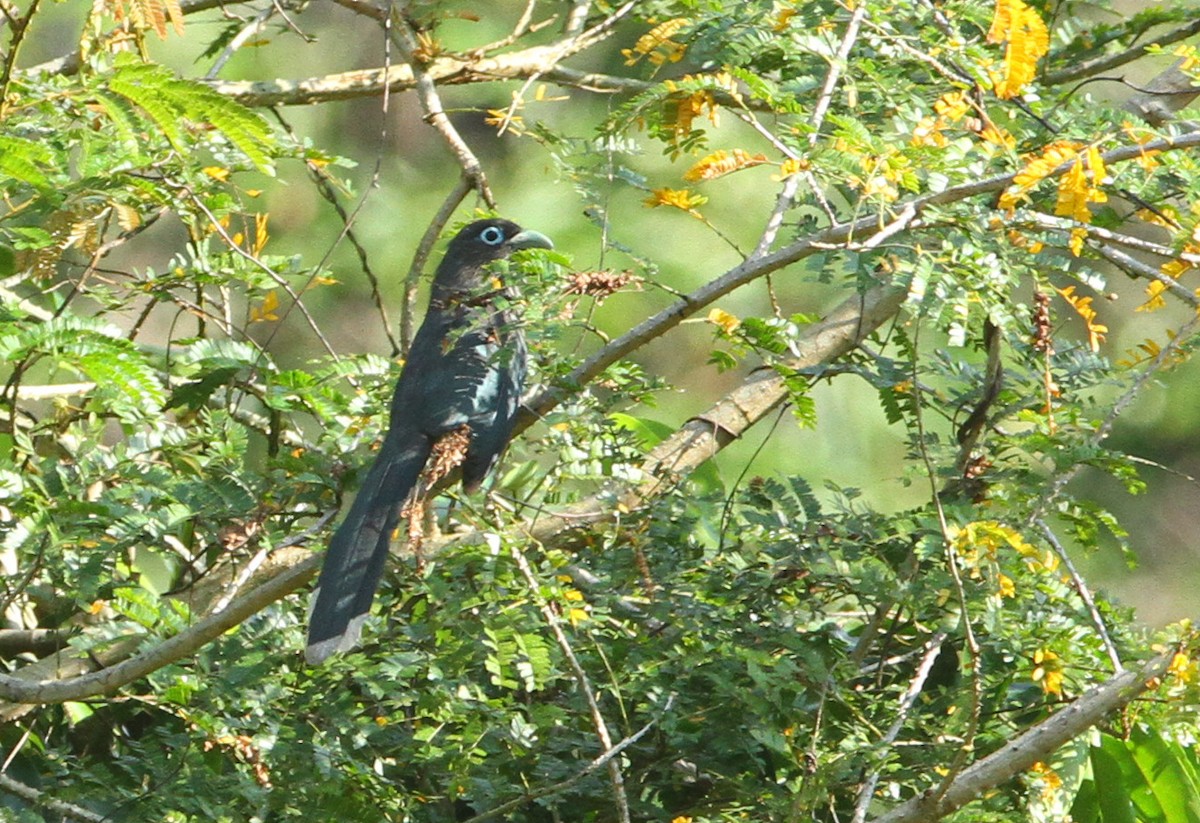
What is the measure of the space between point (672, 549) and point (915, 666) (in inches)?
27.5

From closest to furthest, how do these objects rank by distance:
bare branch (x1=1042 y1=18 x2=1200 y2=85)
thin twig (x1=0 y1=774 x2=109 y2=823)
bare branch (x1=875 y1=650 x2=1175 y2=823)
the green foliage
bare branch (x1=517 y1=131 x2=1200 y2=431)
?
bare branch (x1=875 y1=650 x2=1175 y2=823)
bare branch (x1=517 y1=131 x2=1200 y2=431)
the green foliage
thin twig (x1=0 y1=774 x2=109 y2=823)
bare branch (x1=1042 y1=18 x2=1200 y2=85)

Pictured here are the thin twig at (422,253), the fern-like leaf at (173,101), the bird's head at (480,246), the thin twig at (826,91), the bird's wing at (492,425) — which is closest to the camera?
the fern-like leaf at (173,101)

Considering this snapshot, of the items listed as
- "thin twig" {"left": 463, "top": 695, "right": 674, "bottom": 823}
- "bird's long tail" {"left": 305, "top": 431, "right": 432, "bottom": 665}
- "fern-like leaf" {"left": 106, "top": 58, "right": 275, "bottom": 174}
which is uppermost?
"fern-like leaf" {"left": 106, "top": 58, "right": 275, "bottom": 174}

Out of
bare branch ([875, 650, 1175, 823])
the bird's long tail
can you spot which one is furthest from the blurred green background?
bare branch ([875, 650, 1175, 823])

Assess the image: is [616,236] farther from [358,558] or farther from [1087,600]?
[1087,600]

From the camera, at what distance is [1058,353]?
132 inches

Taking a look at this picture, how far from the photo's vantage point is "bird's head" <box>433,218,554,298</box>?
14.8 feet

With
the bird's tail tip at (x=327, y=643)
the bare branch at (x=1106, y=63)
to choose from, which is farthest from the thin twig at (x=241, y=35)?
the bare branch at (x=1106, y=63)

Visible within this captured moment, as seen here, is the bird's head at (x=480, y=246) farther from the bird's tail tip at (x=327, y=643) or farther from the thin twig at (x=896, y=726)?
the thin twig at (x=896, y=726)

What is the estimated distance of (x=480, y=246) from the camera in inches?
180

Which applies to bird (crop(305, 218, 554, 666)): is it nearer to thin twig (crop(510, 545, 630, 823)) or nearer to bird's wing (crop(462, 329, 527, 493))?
bird's wing (crop(462, 329, 527, 493))

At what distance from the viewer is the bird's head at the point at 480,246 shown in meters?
4.50

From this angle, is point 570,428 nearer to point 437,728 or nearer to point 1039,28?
point 437,728

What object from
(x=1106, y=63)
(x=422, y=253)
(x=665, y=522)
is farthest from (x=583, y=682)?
(x=1106, y=63)
